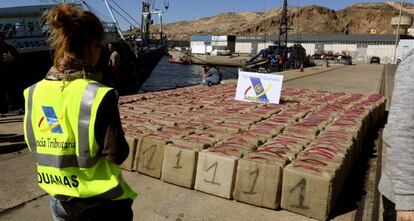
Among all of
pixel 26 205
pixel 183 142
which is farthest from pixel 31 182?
pixel 183 142

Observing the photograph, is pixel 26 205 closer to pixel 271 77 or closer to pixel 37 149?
pixel 37 149

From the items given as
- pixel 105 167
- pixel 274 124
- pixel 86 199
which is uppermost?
pixel 105 167

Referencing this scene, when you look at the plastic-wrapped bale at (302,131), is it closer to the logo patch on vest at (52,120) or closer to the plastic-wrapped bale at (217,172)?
the plastic-wrapped bale at (217,172)

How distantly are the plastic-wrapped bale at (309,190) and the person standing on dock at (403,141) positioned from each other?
226 cm

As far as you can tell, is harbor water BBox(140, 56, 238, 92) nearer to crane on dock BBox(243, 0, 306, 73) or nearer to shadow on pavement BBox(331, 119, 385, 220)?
crane on dock BBox(243, 0, 306, 73)

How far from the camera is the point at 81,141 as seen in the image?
1.94 m

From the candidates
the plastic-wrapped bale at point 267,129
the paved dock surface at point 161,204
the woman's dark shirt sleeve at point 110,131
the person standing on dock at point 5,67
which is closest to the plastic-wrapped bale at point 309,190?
the paved dock surface at point 161,204

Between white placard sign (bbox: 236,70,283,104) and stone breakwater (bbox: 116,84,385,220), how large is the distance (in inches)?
42.5

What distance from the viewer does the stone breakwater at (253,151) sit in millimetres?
4191

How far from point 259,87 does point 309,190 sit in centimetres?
553

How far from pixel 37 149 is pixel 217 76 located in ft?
42.0

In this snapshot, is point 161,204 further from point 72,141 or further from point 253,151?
point 72,141

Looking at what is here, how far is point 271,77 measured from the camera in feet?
30.8

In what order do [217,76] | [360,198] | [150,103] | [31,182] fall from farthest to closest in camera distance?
[217,76]
[150,103]
[31,182]
[360,198]
